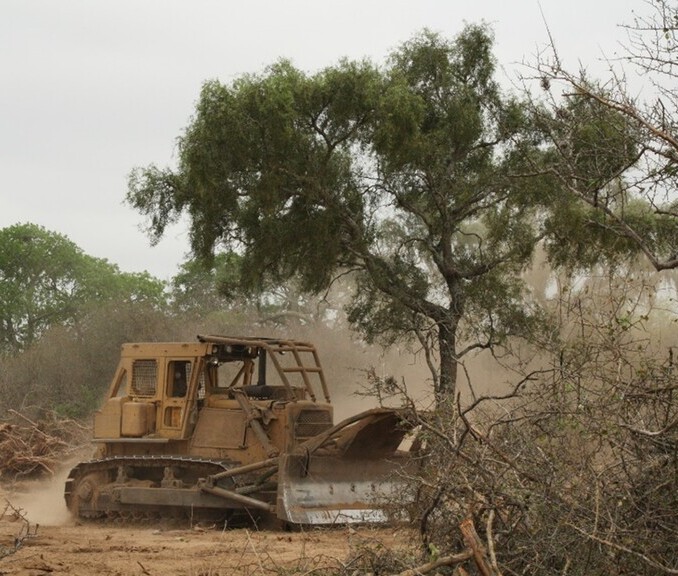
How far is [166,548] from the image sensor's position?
1284 cm

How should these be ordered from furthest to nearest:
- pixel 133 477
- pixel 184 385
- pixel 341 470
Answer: pixel 184 385 → pixel 133 477 → pixel 341 470

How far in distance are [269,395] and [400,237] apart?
1025cm

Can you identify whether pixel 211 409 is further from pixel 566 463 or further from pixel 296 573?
pixel 566 463

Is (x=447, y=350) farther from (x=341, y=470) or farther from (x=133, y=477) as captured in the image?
(x=133, y=477)

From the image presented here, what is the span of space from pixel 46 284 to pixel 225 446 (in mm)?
29989

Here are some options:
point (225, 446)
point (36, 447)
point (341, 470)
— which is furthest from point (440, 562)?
point (36, 447)

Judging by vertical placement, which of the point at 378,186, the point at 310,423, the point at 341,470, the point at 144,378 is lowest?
the point at 341,470

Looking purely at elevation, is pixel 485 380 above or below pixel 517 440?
above

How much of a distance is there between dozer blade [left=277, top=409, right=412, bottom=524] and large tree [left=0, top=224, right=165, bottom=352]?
27.0 meters

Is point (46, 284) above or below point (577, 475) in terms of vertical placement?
above

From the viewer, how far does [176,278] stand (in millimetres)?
46875

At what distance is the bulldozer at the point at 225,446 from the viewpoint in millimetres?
14812

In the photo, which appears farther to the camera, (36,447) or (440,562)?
(36,447)

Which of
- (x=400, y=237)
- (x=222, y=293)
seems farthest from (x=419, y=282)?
(x=222, y=293)
